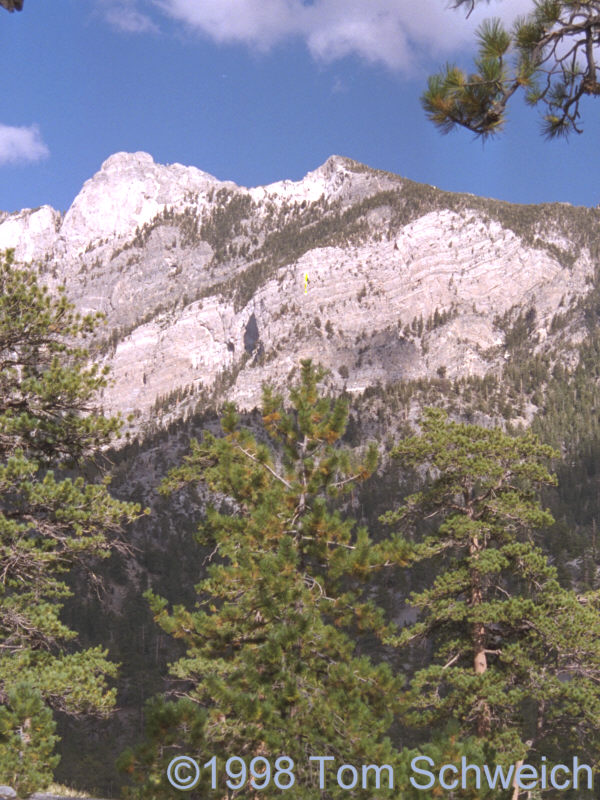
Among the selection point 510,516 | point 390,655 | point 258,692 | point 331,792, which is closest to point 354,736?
point 331,792

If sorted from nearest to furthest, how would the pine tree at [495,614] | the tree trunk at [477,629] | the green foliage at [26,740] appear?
the green foliage at [26,740] < the pine tree at [495,614] < the tree trunk at [477,629]

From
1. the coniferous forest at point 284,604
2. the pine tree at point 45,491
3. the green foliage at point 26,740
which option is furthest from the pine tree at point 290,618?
the pine tree at point 45,491

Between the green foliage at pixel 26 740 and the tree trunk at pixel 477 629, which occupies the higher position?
the tree trunk at pixel 477 629

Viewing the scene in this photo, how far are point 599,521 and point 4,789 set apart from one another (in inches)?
4152

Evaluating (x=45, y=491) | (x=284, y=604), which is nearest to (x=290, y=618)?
(x=284, y=604)

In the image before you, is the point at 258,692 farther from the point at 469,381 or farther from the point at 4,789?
the point at 469,381

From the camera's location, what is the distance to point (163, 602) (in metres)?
13.4

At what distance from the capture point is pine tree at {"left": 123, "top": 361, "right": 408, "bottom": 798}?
10844 mm

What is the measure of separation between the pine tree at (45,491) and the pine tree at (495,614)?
674 cm

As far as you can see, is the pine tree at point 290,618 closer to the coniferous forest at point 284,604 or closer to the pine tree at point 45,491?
the coniferous forest at point 284,604

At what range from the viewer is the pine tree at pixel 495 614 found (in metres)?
16.7

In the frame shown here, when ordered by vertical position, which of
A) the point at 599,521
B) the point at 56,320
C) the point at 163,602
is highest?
the point at 599,521

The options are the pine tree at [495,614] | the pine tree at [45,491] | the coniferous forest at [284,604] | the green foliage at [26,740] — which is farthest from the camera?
the pine tree at [495,614]

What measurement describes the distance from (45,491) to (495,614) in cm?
1040
